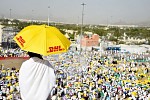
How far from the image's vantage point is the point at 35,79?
5.65 ft

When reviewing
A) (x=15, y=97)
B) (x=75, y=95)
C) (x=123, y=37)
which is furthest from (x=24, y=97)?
(x=123, y=37)

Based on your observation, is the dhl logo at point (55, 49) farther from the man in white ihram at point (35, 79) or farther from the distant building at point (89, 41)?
the distant building at point (89, 41)

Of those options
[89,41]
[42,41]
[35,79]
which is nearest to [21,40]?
[42,41]

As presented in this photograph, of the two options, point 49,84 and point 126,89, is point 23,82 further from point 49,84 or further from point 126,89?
point 126,89

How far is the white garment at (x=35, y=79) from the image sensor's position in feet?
5.60

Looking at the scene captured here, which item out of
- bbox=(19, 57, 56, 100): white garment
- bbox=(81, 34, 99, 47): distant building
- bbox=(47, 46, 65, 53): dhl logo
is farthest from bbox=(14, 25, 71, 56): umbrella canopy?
bbox=(81, 34, 99, 47): distant building

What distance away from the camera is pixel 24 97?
173cm

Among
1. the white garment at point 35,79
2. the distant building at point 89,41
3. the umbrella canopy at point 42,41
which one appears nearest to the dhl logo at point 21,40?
the umbrella canopy at point 42,41

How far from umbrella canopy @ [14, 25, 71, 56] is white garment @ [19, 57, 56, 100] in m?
0.10

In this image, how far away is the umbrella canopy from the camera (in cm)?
170

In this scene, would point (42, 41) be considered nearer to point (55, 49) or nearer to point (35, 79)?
point (55, 49)

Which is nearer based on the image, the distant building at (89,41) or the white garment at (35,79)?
the white garment at (35,79)

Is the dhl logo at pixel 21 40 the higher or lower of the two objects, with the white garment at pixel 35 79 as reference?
higher

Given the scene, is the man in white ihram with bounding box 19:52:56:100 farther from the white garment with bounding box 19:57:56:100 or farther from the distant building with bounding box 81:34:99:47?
the distant building with bounding box 81:34:99:47
